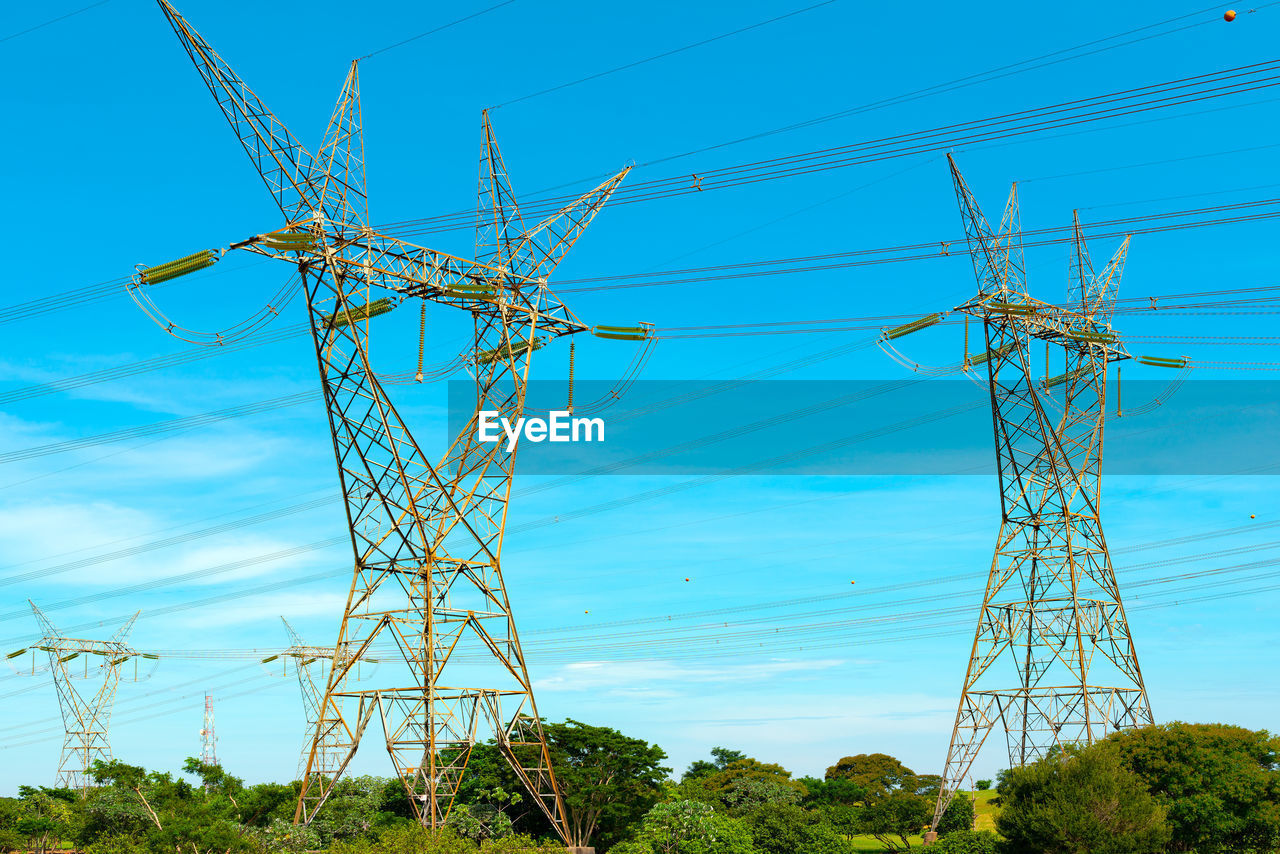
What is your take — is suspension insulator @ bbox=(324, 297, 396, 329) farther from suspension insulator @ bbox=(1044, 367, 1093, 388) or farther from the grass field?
the grass field

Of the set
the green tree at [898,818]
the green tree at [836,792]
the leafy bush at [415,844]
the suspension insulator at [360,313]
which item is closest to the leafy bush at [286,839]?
the leafy bush at [415,844]

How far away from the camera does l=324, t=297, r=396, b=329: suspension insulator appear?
40656 mm

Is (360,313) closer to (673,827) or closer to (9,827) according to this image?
(673,827)

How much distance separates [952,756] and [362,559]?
3398 centimetres

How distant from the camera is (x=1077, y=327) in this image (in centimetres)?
5938

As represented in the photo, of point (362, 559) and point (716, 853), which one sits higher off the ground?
point (362, 559)

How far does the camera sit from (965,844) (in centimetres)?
6131

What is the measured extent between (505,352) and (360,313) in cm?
641

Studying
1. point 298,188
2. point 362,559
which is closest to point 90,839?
point 362,559

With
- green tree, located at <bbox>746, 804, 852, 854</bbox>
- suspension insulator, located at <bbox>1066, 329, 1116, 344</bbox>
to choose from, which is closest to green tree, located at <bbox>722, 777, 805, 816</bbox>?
green tree, located at <bbox>746, 804, 852, 854</bbox>

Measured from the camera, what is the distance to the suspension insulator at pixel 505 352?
45250 mm

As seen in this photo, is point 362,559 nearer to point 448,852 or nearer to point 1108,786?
point 448,852

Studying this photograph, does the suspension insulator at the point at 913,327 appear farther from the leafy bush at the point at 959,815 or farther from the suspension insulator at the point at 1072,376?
the leafy bush at the point at 959,815

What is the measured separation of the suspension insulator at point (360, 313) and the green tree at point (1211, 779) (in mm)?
41088
